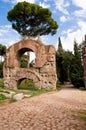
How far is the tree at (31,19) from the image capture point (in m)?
37.4

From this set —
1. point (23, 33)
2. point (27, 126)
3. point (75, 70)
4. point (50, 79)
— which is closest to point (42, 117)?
point (27, 126)

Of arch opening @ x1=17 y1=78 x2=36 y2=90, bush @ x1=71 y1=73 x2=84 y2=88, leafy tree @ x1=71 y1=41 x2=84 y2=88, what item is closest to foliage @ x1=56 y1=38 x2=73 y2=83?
leafy tree @ x1=71 y1=41 x2=84 y2=88

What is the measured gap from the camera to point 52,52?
29.8 metres

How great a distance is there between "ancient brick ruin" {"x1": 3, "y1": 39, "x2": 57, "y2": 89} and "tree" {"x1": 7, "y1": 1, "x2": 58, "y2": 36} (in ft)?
27.5

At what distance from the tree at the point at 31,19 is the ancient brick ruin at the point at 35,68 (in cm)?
839

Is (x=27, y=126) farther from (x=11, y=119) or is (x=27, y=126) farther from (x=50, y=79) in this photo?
(x=50, y=79)

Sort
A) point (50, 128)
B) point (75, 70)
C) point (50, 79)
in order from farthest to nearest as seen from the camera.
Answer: point (75, 70)
point (50, 79)
point (50, 128)

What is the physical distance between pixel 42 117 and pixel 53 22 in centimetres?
3232

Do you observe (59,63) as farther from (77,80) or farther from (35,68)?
(35,68)

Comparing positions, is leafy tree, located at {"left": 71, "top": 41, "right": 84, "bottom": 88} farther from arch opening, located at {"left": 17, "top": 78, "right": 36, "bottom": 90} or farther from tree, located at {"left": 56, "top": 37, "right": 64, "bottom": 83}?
arch opening, located at {"left": 17, "top": 78, "right": 36, "bottom": 90}

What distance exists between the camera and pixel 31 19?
37.9 metres

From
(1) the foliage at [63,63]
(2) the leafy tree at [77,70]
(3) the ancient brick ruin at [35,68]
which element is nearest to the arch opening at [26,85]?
(3) the ancient brick ruin at [35,68]

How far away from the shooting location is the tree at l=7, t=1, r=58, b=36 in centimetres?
3741

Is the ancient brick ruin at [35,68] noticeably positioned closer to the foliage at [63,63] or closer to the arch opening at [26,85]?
the arch opening at [26,85]
